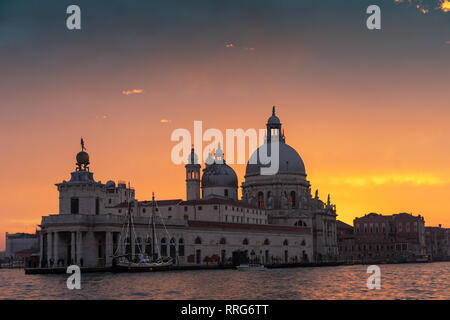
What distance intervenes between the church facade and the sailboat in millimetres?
826

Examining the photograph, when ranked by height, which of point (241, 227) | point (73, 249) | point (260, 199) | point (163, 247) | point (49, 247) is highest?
point (260, 199)

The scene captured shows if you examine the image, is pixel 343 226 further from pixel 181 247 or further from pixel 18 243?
pixel 181 247

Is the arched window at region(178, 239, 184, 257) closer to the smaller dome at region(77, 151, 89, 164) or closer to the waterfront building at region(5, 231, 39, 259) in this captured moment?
the smaller dome at region(77, 151, 89, 164)

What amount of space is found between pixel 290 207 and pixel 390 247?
43.4 m

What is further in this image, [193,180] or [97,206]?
[193,180]

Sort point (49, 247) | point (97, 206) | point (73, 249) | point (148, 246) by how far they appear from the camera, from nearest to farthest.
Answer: point (73, 249) < point (49, 247) < point (97, 206) < point (148, 246)

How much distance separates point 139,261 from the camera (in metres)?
83.9

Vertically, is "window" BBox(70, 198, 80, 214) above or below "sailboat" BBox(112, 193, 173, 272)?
above

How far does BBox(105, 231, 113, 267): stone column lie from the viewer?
8242cm

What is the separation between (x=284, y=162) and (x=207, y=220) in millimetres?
31023

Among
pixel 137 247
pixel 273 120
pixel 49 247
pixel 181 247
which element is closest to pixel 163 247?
pixel 181 247

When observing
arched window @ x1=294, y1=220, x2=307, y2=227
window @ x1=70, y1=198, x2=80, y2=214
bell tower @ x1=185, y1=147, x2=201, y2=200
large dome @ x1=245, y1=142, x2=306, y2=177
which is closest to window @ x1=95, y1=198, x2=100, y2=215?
window @ x1=70, y1=198, x2=80, y2=214

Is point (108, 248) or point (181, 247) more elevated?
point (108, 248)

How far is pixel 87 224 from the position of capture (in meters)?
82.3
